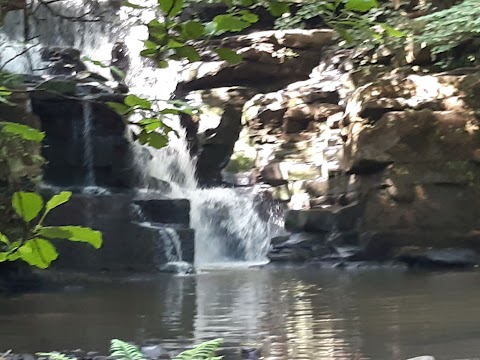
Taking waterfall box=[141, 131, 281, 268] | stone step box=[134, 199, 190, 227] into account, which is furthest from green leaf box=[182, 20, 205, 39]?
waterfall box=[141, 131, 281, 268]

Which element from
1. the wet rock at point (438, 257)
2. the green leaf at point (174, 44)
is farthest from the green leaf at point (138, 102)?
the wet rock at point (438, 257)

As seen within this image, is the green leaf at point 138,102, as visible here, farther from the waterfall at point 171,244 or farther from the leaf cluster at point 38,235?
the waterfall at point 171,244

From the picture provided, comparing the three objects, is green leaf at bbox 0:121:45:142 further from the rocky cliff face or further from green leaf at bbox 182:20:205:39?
the rocky cliff face

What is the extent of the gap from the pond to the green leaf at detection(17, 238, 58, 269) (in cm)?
329

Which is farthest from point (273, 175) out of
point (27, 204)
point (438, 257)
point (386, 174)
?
point (27, 204)

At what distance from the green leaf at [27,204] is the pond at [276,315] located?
131 inches

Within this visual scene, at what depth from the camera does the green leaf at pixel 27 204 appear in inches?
38.0

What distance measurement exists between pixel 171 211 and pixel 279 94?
15.1 feet

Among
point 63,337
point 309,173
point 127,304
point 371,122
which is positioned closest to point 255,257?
point 309,173

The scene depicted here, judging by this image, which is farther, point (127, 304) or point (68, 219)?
point (68, 219)

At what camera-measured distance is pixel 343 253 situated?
37.0 ft

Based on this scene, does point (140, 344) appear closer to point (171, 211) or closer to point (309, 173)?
point (171, 211)

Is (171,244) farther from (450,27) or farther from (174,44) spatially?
(174,44)

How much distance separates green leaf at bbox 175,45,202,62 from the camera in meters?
1.19
